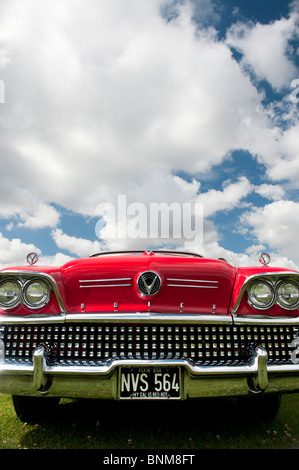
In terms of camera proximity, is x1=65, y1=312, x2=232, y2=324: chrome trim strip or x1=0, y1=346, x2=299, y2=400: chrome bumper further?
x1=65, y1=312, x2=232, y2=324: chrome trim strip

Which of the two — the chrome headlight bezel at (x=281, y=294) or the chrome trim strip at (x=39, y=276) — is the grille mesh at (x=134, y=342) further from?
the chrome headlight bezel at (x=281, y=294)

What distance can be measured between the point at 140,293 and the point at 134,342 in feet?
1.22

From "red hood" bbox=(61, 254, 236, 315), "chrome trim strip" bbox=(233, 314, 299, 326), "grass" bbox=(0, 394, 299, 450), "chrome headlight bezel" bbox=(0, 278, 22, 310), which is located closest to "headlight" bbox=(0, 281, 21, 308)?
"chrome headlight bezel" bbox=(0, 278, 22, 310)

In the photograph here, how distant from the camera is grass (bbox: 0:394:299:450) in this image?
8.70 ft

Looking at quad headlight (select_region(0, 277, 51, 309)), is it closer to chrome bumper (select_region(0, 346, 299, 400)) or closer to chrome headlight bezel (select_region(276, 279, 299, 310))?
chrome bumper (select_region(0, 346, 299, 400))

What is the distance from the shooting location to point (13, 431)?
2889 millimetres

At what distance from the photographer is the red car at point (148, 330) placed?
2.27 meters

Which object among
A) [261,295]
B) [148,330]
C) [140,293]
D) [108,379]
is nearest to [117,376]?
[108,379]

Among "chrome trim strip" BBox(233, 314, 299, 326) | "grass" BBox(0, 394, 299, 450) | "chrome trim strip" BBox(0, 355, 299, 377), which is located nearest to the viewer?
"chrome trim strip" BBox(0, 355, 299, 377)

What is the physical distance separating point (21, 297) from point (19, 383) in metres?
0.63

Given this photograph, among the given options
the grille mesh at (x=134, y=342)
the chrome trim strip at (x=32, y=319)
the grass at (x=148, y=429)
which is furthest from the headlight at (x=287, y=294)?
the chrome trim strip at (x=32, y=319)

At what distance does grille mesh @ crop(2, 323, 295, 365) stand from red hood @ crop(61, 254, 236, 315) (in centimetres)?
15

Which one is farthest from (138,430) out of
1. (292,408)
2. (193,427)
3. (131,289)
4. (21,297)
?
(292,408)
